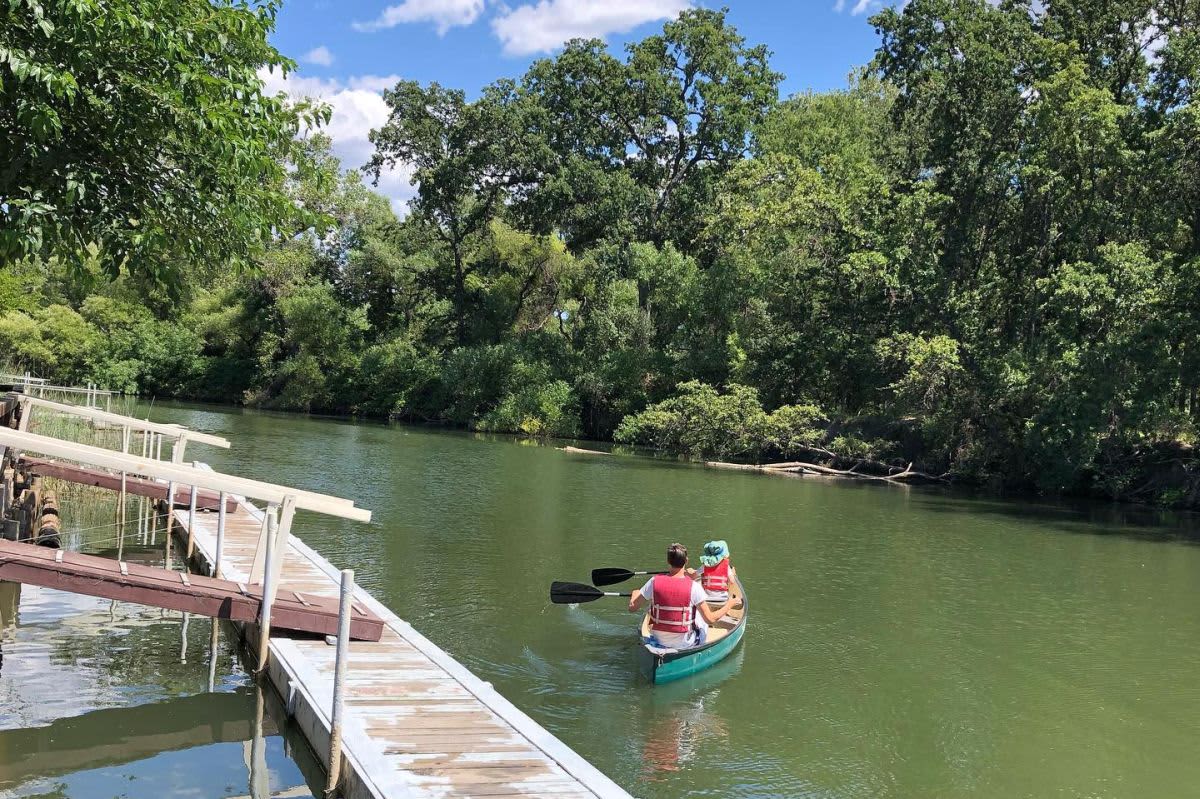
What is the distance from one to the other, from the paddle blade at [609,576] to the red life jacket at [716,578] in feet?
3.79

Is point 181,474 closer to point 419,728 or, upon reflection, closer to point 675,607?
point 419,728

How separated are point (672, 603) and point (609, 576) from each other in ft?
9.18

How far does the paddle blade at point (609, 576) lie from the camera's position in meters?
12.7

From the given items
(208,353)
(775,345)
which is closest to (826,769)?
(775,345)

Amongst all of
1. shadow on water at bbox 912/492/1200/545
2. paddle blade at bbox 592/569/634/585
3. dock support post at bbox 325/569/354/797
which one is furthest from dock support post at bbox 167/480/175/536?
shadow on water at bbox 912/492/1200/545

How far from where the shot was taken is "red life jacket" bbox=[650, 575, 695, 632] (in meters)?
10.0

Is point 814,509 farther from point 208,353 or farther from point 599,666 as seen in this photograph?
point 208,353

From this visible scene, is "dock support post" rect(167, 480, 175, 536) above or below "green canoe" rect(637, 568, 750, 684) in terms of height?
above

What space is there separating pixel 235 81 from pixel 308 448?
81.3 feet

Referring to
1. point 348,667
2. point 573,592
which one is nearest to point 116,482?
point 573,592

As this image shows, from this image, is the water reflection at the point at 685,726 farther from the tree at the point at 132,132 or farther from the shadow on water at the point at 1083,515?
the shadow on water at the point at 1083,515

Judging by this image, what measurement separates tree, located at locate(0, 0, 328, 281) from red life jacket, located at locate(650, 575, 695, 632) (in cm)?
559

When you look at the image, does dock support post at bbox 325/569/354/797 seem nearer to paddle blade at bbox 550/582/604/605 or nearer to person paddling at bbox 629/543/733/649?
person paddling at bbox 629/543/733/649

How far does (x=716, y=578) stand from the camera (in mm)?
11953
